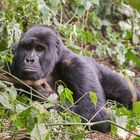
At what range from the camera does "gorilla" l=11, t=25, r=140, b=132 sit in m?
4.08

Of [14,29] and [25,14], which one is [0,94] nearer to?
[14,29]

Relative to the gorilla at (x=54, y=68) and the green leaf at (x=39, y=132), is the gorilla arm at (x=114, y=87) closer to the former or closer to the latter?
the gorilla at (x=54, y=68)

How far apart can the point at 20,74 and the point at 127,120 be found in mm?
1328

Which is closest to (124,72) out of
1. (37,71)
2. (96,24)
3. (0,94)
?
(96,24)

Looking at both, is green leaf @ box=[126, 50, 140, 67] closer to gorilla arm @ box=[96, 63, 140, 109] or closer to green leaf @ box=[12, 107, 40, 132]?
green leaf @ box=[12, 107, 40, 132]

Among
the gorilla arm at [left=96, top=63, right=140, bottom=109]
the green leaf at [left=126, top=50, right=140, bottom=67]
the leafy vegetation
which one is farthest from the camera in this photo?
the gorilla arm at [left=96, top=63, right=140, bottom=109]

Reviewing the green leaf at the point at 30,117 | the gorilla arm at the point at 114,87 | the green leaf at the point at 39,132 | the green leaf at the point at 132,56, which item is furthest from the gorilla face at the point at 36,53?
the green leaf at the point at 132,56

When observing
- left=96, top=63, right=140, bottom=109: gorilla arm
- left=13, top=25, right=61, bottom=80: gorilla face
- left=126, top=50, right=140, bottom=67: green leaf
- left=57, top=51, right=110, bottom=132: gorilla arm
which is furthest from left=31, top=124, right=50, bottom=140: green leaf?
left=96, top=63, right=140, bottom=109: gorilla arm

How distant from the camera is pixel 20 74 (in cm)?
405

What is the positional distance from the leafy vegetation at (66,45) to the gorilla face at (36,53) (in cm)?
13

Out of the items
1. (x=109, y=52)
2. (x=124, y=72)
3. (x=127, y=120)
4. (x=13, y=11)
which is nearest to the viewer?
(x=127, y=120)

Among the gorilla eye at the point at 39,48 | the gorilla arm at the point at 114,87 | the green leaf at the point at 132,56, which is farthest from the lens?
the gorilla arm at the point at 114,87

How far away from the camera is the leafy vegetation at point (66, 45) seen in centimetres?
251

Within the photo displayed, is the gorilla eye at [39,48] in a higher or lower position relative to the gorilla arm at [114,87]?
higher
